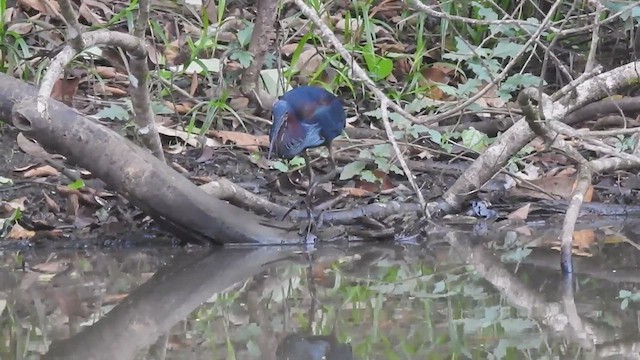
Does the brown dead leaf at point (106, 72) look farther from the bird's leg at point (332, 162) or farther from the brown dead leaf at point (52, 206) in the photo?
the bird's leg at point (332, 162)

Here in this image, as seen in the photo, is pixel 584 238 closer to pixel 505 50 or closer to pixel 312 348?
pixel 505 50

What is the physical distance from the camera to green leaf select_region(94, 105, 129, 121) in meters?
5.37

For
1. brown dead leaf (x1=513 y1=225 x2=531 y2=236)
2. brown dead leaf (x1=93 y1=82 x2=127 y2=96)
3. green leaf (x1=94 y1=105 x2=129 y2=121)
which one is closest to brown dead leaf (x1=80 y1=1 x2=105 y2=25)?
brown dead leaf (x1=93 y1=82 x2=127 y2=96)

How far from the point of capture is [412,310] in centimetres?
313

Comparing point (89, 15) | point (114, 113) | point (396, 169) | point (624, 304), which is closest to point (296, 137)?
point (396, 169)

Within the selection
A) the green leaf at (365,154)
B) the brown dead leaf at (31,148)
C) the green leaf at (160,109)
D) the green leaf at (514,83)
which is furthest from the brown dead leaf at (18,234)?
the green leaf at (514,83)

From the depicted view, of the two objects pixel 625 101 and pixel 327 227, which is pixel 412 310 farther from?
pixel 625 101

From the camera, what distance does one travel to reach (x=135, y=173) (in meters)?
4.03

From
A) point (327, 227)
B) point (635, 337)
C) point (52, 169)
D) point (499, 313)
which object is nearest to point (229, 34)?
point (52, 169)

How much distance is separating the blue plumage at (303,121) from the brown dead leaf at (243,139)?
0.77 m

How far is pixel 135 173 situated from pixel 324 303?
112cm

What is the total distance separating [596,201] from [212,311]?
257 centimetres

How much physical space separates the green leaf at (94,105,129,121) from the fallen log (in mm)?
1272

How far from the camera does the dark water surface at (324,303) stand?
2750mm
